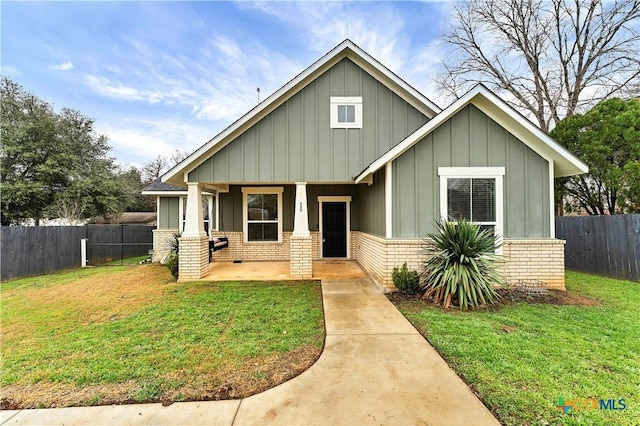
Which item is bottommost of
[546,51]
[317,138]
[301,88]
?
[317,138]

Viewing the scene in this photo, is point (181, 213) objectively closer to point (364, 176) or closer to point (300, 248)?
point (300, 248)

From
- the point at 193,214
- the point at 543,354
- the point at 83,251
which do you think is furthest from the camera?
the point at 83,251

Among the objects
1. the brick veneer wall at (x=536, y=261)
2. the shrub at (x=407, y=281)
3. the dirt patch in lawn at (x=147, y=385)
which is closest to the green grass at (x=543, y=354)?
the shrub at (x=407, y=281)

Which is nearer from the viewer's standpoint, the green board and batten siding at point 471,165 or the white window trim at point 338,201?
the green board and batten siding at point 471,165

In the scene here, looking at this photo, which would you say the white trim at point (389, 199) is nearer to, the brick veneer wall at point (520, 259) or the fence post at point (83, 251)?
the brick veneer wall at point (520, 259)

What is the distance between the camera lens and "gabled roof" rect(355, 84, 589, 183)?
6258 mm

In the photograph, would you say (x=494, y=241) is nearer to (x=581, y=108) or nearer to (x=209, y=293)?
(x=209, y=293)

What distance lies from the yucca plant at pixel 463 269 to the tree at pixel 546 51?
48.0 ft

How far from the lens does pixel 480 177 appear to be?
6.73 metres

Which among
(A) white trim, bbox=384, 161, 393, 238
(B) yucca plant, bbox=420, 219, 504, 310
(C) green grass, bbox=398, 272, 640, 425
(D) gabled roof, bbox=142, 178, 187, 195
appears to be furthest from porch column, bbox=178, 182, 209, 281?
(B) yucca plant, bbox=420, 219, 504, 310

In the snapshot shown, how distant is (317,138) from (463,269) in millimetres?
5331

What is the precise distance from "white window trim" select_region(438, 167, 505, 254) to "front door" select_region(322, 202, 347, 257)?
5.04 m

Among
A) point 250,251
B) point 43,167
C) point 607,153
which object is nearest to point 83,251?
point 250,251

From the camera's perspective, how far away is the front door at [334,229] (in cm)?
1143
